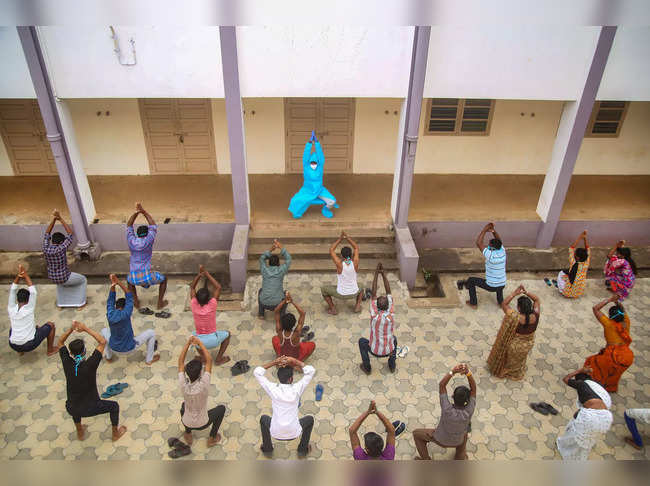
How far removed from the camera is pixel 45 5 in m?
0.58

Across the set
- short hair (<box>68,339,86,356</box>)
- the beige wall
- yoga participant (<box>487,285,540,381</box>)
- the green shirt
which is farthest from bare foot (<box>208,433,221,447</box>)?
the beige wall

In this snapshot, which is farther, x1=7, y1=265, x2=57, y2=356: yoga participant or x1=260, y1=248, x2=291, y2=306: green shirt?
A: x1=260, y1=248, x2=291, y2=306: green shirt

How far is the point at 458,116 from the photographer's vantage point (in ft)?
38.9

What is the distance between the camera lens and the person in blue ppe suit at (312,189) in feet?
32.6

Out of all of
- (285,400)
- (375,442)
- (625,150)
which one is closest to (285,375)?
(285,400)

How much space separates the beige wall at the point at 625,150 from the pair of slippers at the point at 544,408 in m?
7.90

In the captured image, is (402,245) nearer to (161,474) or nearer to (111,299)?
(111,299)

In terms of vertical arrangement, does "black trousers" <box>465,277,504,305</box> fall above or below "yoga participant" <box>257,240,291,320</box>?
below

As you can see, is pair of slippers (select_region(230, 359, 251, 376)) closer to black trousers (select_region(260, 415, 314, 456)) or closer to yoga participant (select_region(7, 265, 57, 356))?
black trousers (select_region(260, 415, 314, 456))

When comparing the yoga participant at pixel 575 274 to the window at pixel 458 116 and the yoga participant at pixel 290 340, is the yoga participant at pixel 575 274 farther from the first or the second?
the yoga participant at pixel 290 340

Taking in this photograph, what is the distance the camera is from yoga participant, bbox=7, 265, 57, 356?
6758 mm

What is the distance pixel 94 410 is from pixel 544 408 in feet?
19.7

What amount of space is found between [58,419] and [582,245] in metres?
10.7

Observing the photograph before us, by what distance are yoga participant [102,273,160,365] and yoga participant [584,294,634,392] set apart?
6.54 meters
